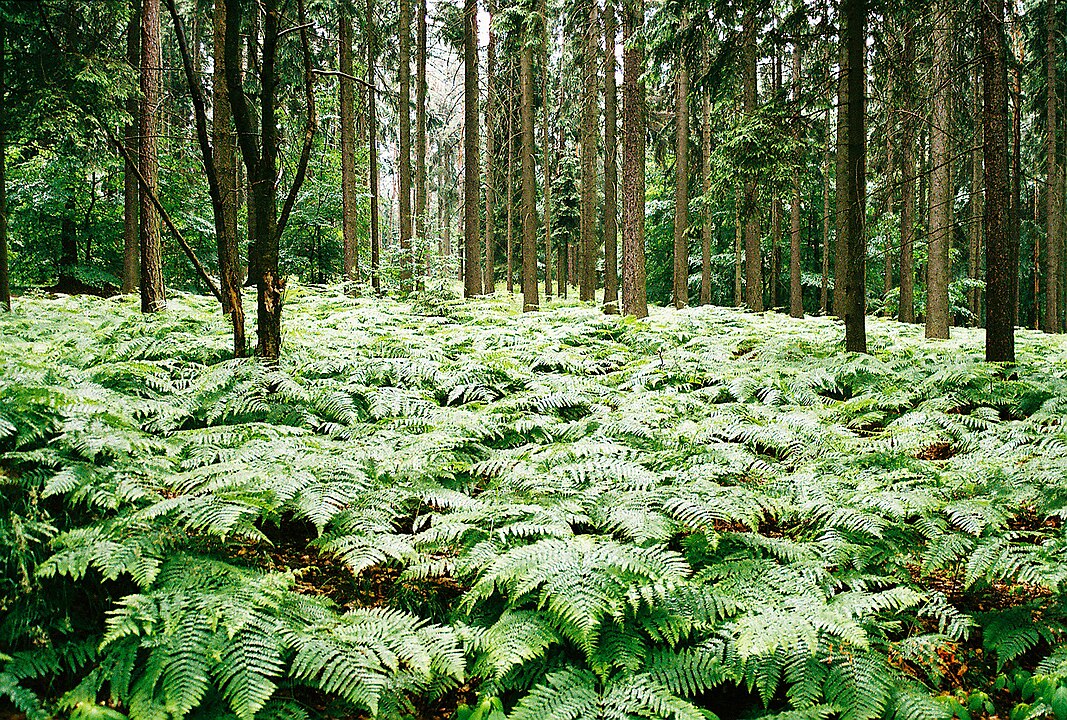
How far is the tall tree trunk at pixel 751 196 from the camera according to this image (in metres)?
8.66

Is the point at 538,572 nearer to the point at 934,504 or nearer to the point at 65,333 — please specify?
the point at 934,504

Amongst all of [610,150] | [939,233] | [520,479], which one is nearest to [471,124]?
[610,150]

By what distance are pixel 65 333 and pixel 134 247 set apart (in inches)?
262

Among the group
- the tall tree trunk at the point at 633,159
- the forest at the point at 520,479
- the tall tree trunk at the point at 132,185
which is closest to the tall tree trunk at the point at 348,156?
the tall tree trunk at the point at 132,185

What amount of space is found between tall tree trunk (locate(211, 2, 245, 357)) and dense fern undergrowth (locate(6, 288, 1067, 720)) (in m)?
0.78

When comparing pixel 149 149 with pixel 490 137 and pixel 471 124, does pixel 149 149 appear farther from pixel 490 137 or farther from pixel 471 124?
pixel 490 137

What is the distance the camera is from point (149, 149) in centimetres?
889

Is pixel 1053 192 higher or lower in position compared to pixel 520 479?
higher

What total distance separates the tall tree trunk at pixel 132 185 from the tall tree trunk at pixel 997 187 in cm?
1073

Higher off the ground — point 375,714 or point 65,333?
point 65,333

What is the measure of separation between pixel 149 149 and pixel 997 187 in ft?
37.5

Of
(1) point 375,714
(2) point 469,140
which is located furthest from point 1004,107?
(2) point 469,140

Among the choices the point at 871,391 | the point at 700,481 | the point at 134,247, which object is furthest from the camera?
the point at 134,247

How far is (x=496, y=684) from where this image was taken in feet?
→ 8.69
